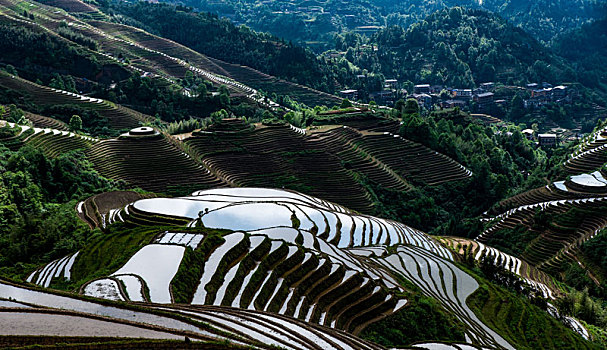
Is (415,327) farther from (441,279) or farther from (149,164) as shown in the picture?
(149,164)

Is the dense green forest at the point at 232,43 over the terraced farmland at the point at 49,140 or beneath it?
over

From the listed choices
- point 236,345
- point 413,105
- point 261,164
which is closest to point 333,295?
point 236,345

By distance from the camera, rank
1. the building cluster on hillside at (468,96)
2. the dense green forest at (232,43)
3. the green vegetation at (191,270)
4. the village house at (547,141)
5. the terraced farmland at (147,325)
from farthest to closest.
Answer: the building cluster on hillside at (468,96) → the dense green forest at (232,43) → the village house at (547,141) → the green vegetation at (191,270) → the terraced farmland at (147,325)

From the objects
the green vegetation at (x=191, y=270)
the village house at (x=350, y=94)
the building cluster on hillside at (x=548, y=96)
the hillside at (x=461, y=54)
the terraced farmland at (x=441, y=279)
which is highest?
the hillside at (x=461, y=54)

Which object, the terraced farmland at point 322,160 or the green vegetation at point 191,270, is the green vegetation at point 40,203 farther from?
the terraced farmland at point 322,160

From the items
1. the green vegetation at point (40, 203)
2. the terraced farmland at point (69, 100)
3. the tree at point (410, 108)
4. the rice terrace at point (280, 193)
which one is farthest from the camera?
the tree at point (410, 108)

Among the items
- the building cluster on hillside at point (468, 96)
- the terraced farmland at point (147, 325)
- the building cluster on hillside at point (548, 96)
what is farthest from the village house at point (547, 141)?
the terraced farmland at point (147, 325)

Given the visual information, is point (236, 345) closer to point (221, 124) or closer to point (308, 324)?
point (308, 324)

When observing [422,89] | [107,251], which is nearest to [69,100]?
[107,251]
